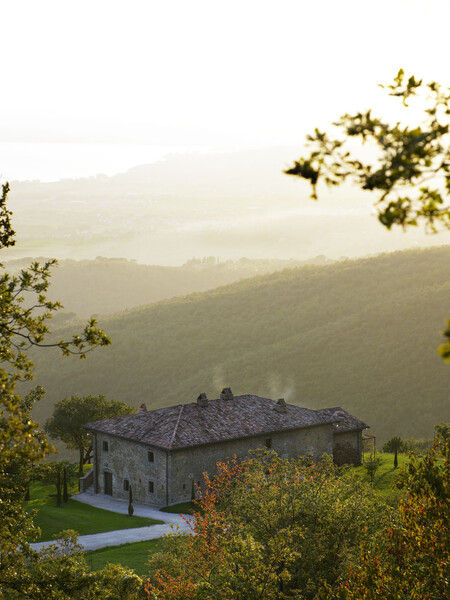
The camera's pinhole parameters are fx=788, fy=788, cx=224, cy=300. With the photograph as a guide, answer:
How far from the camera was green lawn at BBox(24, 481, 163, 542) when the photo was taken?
173ft

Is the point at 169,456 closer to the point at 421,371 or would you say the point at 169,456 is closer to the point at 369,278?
the point at 421,371

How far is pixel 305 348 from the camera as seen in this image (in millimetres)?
151875

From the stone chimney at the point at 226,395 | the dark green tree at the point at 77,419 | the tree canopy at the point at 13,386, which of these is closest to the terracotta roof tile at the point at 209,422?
the stone chimney at the point at 226,395

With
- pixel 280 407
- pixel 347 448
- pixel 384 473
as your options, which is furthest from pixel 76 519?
pixel 347 448

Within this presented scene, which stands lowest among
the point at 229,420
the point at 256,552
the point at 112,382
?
the point at 112,382

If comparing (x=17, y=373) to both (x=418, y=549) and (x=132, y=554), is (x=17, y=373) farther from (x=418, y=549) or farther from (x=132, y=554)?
(x=132, y=554)

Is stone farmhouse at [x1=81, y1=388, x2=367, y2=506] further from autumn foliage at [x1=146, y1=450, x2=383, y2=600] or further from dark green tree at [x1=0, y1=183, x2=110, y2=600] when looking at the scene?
dark green tree at [x1=0, y1=183, x2=110, y2=600]

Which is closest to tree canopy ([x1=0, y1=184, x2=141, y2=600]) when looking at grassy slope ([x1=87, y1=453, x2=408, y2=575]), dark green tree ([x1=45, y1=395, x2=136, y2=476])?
grassy slope ([x1=87, y1=453, x2=408, y2=575])

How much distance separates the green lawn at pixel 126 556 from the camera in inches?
1661

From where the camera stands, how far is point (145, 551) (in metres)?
45.8

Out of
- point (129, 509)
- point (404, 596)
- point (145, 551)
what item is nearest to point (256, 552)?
point (404, 596)

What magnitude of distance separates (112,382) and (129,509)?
106040 millimetres

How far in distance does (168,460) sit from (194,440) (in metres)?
2.54

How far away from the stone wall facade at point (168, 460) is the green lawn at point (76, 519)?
3.86 meters
